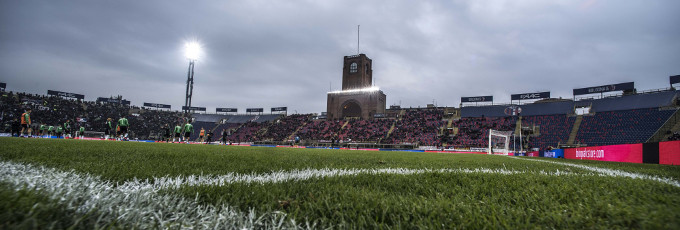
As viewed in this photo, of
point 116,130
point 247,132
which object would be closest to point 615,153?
point 116,130

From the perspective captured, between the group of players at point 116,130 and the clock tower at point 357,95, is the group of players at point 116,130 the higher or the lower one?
the lower one

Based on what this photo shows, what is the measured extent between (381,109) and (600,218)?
49848 millimetres

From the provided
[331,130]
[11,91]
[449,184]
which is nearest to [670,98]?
[331,130]

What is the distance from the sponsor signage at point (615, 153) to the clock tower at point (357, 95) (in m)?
33.7

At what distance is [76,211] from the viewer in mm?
1075

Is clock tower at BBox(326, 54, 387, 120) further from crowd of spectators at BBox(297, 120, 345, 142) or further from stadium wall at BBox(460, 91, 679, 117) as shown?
stadium wall at BBox(460, 91, 679, 117)

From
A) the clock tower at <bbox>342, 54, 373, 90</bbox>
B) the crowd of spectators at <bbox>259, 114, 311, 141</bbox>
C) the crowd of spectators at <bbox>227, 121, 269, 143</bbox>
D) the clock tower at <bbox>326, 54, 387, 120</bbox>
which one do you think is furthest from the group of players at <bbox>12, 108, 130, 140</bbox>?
the clock tower at <bbox>342, 54, 373, 90</bbox>

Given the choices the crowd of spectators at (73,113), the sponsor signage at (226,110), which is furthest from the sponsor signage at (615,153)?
the sponsor signage at (226,110)

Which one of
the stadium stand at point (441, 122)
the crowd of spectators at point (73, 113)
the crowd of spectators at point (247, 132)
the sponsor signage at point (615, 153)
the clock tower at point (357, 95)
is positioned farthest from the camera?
the crowd of spectators at point (247, 132)

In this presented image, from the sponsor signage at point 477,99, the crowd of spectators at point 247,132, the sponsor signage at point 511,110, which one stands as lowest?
the crowd of spectators at point 247,132

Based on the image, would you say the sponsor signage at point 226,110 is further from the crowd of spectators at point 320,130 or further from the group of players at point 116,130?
the group of players at point 116,130

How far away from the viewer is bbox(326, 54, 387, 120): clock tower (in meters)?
49.0

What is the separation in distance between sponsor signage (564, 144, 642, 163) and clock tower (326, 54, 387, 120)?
111 feet

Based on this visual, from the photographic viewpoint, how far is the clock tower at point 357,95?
49.0 meters
